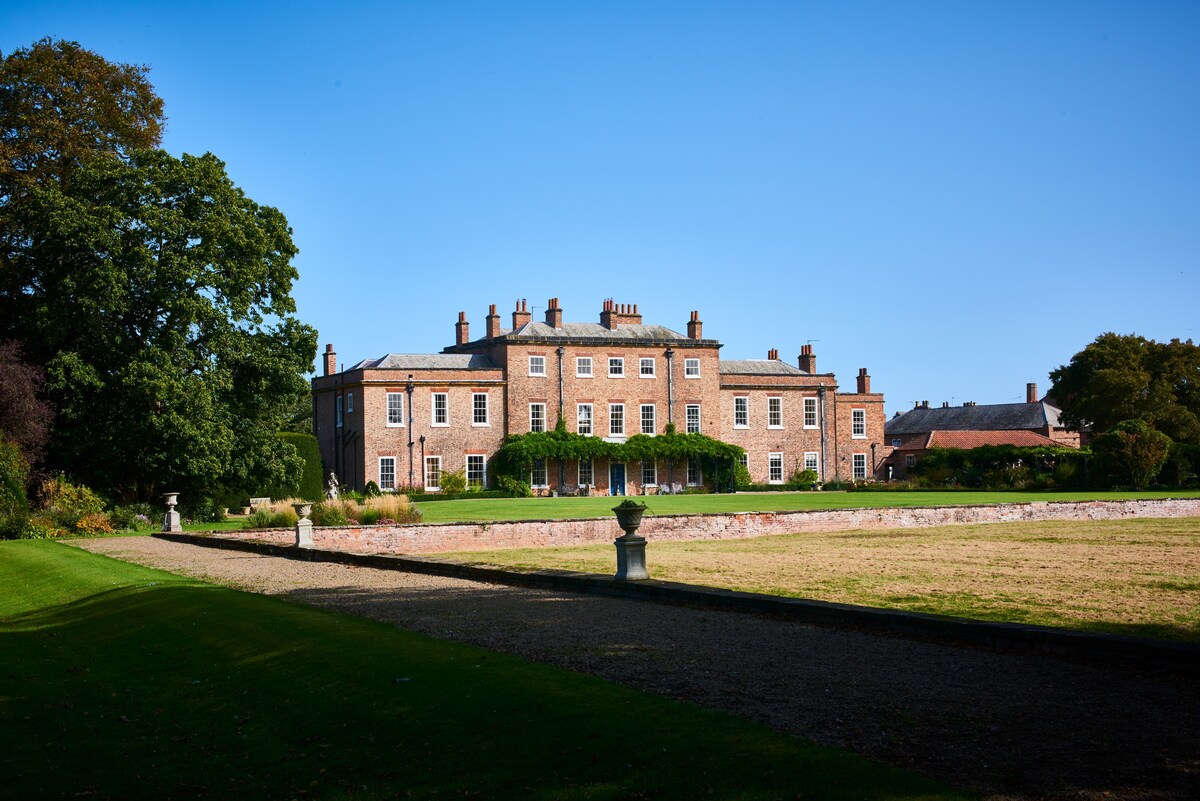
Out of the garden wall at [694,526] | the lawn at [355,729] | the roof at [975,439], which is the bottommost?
the lawn at [355,729]

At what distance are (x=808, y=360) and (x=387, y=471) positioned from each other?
23047 mm

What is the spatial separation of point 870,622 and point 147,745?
5672 mm

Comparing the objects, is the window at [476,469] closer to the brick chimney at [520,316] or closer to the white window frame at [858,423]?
the brick chimney at [520,316]

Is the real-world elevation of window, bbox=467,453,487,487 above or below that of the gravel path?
above

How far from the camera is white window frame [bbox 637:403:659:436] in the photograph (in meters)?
49.6

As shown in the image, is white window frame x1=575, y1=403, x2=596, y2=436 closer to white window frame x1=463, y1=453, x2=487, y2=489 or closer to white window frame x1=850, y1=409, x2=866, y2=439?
white window frame x1=463, y1=453, x2=487, y2=489

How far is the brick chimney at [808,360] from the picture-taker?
184 ft

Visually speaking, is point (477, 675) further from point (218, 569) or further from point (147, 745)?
point (218, 569)

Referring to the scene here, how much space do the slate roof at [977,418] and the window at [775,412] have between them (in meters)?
14.2

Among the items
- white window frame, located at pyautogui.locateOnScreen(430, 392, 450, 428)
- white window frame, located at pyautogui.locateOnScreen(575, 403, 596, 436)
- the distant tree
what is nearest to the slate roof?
the distant tree

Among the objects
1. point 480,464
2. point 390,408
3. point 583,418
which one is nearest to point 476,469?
point 480,464

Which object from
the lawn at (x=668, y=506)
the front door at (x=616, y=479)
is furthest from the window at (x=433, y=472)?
the front door at (x=616, y=479)

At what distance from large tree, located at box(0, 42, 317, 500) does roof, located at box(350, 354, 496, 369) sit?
16591 mm

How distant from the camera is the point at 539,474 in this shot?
154 ft
